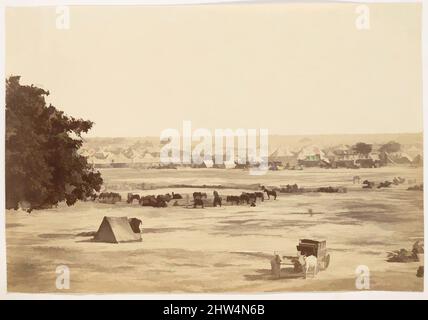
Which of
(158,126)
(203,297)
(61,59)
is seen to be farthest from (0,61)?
(203,297)

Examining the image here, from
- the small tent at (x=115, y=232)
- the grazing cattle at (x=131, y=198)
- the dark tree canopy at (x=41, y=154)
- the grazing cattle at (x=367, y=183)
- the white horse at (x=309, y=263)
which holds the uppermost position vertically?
the dark tree canopy at (x=41, y=154)

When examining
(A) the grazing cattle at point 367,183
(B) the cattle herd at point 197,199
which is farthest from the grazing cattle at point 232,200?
(A) the grazing cattle at point 367,183

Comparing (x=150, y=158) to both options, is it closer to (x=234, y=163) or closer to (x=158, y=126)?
(x=158, y=126)

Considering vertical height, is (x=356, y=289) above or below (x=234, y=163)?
below

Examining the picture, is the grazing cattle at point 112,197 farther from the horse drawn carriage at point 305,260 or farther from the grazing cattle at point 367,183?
the grazing cattle at point 367,183

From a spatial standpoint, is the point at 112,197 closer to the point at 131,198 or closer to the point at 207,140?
the point at 131,198
